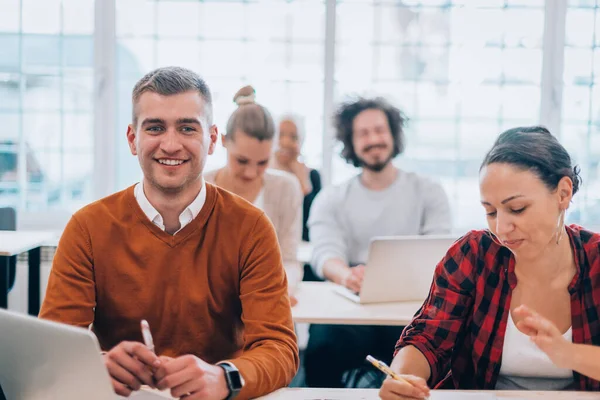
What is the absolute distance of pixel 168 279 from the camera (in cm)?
158

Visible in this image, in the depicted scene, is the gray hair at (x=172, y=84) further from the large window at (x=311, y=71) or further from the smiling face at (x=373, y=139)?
the large window at (x=311, y=71)

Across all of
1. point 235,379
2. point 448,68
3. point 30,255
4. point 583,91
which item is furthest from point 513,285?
point 583,91

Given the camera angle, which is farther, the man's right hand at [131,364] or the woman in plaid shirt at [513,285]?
the woman in plaid shirt at [513,285]

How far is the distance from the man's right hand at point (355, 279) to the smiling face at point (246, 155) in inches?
22.3

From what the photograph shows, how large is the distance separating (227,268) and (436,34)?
327 centimetres

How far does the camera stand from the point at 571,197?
164cm

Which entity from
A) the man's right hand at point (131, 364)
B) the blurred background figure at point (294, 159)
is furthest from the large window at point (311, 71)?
the man's right hand at point (131, 364)

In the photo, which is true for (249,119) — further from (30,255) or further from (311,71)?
(311,71)

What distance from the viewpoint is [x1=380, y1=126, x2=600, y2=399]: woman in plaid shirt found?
1561 mm

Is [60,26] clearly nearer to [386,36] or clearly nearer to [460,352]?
[386,36]

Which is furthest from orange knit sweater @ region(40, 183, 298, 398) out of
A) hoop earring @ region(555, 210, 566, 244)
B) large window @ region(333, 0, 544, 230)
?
large window @ region(333, 0, 544, 230)

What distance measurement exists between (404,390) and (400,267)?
1.06m

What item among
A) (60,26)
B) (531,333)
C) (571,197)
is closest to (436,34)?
(60,26)

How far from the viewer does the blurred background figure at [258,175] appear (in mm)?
2828
